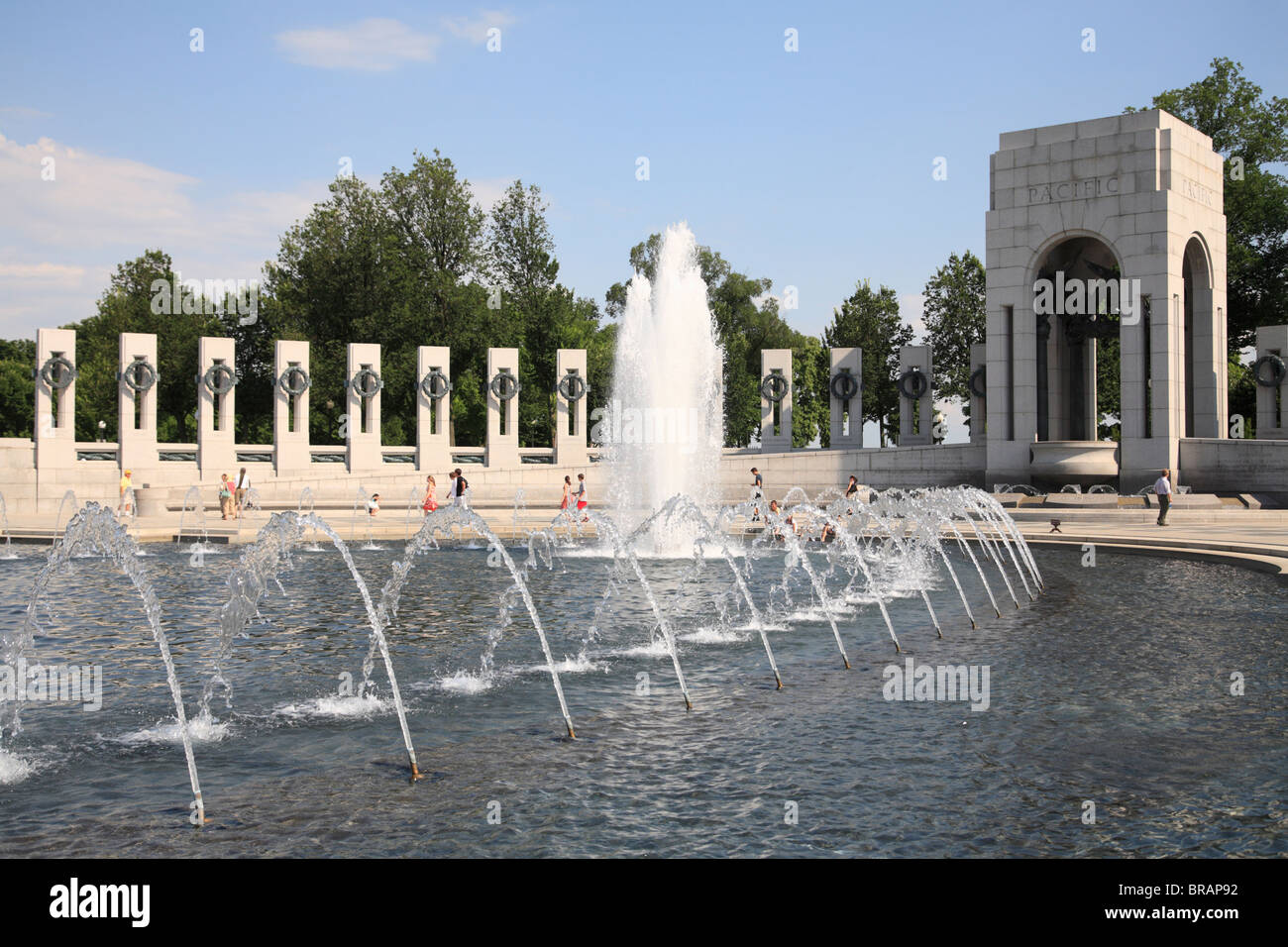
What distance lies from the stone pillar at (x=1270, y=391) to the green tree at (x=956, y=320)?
21.6 meters

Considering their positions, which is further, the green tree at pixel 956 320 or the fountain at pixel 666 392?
the green tree at pixel 956 320

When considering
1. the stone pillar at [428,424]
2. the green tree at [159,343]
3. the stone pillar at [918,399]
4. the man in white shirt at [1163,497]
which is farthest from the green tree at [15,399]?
the man in white shirt at [1163,497]

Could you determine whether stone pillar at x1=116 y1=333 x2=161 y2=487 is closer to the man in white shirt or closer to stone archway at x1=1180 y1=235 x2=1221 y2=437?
the man in white shirt

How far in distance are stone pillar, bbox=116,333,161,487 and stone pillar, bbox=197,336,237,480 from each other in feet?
4.66

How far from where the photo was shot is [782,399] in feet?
126

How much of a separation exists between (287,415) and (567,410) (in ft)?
30.6

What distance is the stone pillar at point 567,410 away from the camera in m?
37.9

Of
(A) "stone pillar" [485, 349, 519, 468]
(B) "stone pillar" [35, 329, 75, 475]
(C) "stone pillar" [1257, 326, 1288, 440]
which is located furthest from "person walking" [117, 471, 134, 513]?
(C) "stone pillar" [1257, 326, 1288, 440]

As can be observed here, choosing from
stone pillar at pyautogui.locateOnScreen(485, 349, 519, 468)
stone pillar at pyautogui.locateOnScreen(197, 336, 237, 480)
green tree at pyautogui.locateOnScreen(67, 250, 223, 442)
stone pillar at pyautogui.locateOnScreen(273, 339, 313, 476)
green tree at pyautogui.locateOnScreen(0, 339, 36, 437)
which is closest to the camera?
stone pillar at pyautogui.locateOnScreen(197, 336, 237, 480)

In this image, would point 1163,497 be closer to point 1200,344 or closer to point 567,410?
point 1200,344

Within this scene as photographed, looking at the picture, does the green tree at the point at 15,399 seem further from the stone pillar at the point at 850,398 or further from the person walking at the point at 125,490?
the stone pillar at the point at 850,398

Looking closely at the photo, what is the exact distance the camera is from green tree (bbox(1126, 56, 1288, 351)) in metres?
45.0
